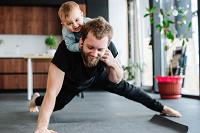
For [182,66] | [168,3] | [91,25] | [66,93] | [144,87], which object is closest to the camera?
[91,25]

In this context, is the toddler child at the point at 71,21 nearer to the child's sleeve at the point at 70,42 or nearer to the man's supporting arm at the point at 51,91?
the child's sleeve at the point at 70,42

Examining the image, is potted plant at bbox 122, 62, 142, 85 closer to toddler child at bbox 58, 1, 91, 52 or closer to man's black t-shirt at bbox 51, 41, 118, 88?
man's black t-shirt at bbox 51, 41, 118, 88

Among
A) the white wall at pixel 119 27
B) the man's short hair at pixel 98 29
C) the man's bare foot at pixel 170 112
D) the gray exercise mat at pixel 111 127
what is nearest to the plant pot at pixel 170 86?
the man's bare foot at pixel 170 112

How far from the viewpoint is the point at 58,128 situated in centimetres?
192

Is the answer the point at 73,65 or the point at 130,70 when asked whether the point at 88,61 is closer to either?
the point at 73,65

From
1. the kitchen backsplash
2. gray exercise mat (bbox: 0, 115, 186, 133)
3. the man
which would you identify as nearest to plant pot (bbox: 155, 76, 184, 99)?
the man

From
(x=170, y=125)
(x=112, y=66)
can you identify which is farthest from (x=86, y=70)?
(x=170, y=125)

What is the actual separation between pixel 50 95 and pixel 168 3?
4214 mm

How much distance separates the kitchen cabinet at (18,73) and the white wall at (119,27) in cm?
200

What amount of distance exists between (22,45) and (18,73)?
1.02 metres

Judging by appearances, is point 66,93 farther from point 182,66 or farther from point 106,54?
point 182,66

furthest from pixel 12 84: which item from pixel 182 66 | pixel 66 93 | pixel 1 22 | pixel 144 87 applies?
pixel 66 93

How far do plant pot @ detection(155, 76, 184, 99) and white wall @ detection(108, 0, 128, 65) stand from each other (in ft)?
8.75

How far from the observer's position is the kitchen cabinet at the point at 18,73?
245 inches
